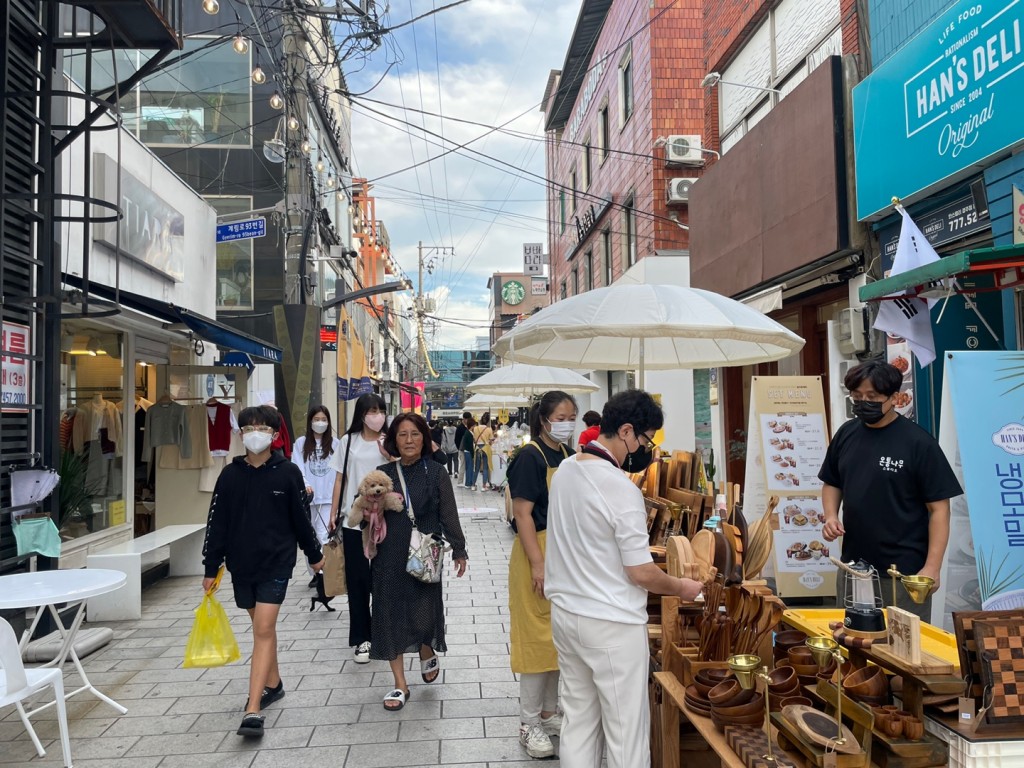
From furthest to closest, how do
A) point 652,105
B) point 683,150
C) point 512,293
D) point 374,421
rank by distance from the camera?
point 512,293 → point 652,105 → point 683,150 → point 374,421

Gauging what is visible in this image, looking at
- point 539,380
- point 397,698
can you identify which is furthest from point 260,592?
point 539,380

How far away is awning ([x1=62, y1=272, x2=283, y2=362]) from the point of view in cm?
708

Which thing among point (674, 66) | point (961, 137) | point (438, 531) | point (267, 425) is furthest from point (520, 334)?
point (674, 66)

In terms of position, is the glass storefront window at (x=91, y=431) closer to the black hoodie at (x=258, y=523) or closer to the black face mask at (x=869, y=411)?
the black hoodie at (x=258, y=523)

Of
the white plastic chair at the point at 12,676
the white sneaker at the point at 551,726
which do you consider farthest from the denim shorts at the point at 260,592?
the white sneaker at the point at 551,726

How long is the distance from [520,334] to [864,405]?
222 cm

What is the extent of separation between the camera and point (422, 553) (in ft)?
15.6

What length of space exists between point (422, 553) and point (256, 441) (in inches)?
49.8

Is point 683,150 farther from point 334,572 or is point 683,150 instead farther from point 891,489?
point 891,489

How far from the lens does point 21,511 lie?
6.16 metres

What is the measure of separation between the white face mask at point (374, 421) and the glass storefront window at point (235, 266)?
14.2 m

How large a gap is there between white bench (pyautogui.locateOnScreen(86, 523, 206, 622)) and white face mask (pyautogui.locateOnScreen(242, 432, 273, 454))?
285 centimetres

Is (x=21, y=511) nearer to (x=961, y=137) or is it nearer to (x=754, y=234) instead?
(x=961, y=137)

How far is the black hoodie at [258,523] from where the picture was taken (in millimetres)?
4520
